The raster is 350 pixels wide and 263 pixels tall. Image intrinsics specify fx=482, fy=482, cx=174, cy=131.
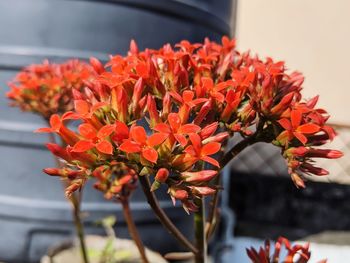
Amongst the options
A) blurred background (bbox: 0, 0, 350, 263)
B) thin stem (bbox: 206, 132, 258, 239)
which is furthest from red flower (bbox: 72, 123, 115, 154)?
blurred background (bbox: 0, 0, 350, 263)

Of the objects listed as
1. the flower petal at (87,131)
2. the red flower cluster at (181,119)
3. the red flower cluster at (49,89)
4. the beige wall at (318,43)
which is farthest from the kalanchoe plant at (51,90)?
the beige wall at (318,43)

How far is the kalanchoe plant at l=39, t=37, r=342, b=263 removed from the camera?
1.49ft

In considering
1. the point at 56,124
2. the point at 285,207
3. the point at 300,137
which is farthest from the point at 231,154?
the point at 285,207

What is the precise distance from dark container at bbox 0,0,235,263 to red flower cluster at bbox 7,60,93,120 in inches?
18.5

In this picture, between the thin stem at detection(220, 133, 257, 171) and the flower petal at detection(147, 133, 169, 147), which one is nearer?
the flower petal at detection(147, 133, 169, 147)

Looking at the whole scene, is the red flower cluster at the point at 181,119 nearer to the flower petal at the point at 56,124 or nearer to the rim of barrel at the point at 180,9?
the flower petal at the point at 56,124

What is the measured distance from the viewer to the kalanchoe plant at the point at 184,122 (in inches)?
17.9

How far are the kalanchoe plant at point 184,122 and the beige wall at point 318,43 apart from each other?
1702 mm

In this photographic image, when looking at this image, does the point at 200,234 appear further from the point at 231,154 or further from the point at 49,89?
the point at 49,89

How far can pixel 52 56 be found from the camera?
143 cm

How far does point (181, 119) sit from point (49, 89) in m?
0.53

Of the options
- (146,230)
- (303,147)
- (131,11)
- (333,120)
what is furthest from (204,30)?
(303,147)

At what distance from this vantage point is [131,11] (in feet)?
4.65

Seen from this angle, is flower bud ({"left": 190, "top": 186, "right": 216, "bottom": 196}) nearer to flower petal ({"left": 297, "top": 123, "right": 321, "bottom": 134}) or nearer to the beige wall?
flower petal ({"left": 297, "top": 123, "right": 321, "bottom": 134})
